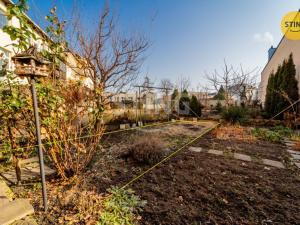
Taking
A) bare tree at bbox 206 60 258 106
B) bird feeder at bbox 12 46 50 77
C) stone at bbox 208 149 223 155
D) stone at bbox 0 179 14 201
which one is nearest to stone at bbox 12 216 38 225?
stone at bbox 0 179 14 201

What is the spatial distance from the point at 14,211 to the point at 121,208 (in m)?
1.15

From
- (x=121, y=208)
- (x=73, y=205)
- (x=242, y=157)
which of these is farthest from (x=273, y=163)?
(x=73, y=205)

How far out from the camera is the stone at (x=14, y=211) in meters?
1.65

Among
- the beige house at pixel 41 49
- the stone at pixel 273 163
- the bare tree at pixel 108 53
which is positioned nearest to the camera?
the beige house at pixel 41 49

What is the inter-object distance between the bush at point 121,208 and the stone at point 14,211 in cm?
84

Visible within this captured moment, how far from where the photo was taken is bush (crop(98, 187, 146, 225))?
173cm

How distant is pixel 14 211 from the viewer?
69.0 inches

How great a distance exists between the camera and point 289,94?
28.8 feet

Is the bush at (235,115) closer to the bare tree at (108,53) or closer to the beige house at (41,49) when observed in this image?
the bare tree at (108,53)

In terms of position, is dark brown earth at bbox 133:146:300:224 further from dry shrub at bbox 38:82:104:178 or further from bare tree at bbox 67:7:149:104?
bare tree at bbox 67:7:149:104

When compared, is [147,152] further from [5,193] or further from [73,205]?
[5,193]

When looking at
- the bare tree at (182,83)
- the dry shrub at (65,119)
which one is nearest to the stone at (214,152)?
the dry shrub at (65,119)

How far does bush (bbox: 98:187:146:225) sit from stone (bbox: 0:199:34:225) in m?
0.84

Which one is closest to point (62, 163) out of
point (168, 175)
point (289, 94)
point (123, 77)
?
point (168, 175)
